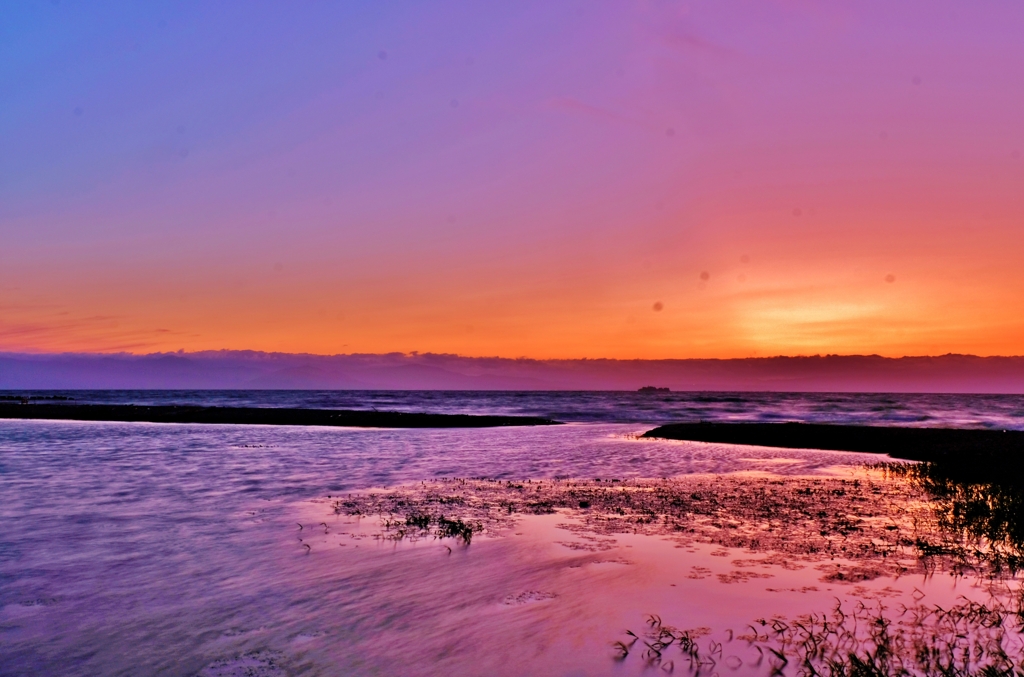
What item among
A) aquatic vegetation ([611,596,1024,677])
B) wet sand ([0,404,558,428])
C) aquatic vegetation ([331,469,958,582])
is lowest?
wet sand ([0,404,558,428])

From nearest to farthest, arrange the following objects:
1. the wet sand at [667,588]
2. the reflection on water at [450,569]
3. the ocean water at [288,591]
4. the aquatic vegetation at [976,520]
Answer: the wet sand at [667,588]
the ocean water at [288,591]
the reflection on water at [450,569]
the aquatic vegetation at [976,520]

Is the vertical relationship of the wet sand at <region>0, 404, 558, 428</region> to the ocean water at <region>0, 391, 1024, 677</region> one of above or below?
below

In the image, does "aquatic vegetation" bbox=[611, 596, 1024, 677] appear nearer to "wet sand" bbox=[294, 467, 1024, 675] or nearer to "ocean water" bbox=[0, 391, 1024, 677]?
"wet sand" bbox=[294, 467, 1024, 675]

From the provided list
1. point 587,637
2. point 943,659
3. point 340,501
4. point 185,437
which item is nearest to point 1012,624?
point 943,659

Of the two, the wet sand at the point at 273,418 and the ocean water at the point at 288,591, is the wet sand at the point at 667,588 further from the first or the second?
the wet sand at the point at 273,418

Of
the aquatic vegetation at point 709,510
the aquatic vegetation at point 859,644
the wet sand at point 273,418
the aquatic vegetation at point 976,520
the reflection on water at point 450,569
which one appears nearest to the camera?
the aquatic vegetation at point 859,644

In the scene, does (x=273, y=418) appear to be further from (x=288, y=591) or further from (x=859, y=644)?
(x=859, y=644)

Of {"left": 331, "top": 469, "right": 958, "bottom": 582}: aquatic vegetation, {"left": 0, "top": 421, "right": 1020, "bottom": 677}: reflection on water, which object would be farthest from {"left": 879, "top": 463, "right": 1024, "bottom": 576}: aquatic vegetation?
{"left": 331, "top": 469, "right": 958, "bottom": 582}: aquatic vegetation

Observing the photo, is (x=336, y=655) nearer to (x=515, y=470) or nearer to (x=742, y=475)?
(x=515, y=470)

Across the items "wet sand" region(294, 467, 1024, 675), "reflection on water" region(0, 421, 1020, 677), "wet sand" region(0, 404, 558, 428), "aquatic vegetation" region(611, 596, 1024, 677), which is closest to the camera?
"aquatic vegetation" region(611, 596, 1024, 677)

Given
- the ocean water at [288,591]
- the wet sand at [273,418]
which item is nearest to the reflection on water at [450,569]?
the ocean water at [288,591]

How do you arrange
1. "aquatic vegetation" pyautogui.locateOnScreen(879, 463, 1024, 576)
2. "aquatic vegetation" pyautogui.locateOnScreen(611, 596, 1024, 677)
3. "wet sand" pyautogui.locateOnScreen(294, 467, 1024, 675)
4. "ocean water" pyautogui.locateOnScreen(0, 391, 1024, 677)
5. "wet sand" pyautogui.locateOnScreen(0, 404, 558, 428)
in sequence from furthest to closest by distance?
1. "wet sand" pyautogui.locateOnScreen(0, 404, 558, 428)
2. "aquatic vegetation" pyautogui.locateOnScreen(879, 463, 1024, 576)
3. "ocean water" pyautogui.locateOnScreen(0, 391, 1024, 677)
4. "wet sand" pyautogui.locateOnScreen(294, 467, 1024, 675)
5. "aquatic vegetation" pyautogui.locateOnScreen(611, 596, 1024, 677)

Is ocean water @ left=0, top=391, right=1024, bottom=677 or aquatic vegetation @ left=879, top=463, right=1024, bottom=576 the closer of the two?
ocean water @ left=0, top=391, right=1024, bottom=677

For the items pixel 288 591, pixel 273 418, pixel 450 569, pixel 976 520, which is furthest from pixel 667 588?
pixel 273 418
